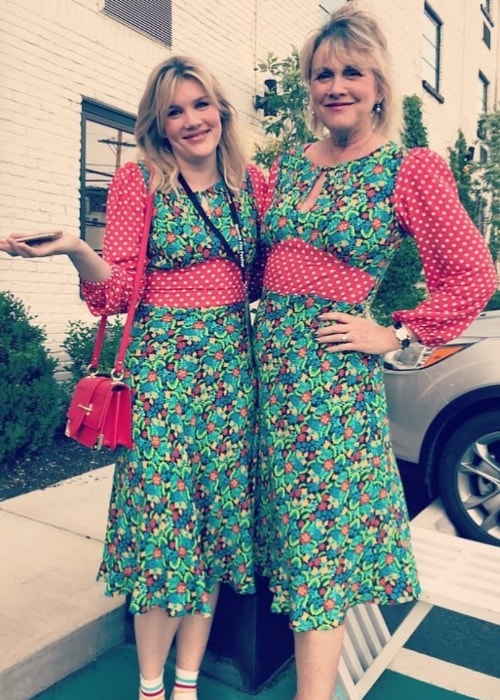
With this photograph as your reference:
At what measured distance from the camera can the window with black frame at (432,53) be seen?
13.1 m

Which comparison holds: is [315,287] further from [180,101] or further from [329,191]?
[180,101]

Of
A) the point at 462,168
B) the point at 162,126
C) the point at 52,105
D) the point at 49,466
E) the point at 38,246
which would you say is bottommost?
the point at 49,466

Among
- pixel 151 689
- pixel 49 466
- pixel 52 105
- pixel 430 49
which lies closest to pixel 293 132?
pixel 52 105

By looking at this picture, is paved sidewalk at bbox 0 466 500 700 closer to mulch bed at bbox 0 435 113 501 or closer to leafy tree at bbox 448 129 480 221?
mulch bed at bbox 0 435 113 501

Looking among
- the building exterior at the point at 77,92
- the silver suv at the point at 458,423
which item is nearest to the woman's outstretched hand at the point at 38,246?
the silver suv at the point at 458,423

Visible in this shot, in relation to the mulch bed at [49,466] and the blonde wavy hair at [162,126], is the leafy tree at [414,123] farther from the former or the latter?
the blonde wavy hair at [162,126]

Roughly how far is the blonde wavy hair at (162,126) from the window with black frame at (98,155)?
3.96 m

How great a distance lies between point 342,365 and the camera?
1.91 m

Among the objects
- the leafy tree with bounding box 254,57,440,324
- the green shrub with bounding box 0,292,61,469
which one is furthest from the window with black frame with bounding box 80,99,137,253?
the green shrub with bounding box 0,292,61,469

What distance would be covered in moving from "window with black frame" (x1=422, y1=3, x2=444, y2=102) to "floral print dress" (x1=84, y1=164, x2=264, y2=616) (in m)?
12.2

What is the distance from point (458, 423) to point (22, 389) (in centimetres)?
263

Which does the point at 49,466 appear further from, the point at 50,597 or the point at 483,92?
the point at 483,92

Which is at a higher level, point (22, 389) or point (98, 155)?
point (98, 155)

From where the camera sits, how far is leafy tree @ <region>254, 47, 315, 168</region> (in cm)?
731
